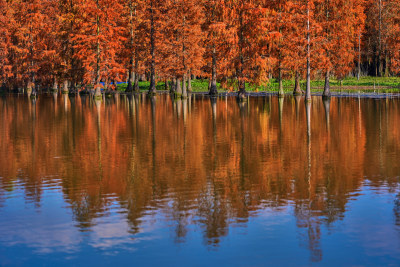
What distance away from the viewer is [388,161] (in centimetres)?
2123

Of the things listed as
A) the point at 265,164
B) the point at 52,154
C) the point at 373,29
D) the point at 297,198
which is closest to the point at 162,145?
the point at 52,154

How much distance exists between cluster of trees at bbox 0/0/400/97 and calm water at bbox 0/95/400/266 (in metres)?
35.1

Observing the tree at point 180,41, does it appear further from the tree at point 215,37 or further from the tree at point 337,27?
the tree at point 337,27

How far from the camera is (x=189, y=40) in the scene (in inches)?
3061

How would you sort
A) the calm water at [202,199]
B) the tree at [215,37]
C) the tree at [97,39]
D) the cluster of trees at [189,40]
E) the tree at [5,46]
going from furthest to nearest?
the tree at [5,46] → the tree at [97,39] → the cluster of trees at [189,40] → the tree at [215,37] → the calm water at [202,199]

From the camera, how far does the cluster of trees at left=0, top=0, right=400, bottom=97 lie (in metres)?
64.6

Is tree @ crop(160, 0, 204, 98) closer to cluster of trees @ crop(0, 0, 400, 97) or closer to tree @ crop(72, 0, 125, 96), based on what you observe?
cluster of trees @ crop(0, 0, 400, 97)

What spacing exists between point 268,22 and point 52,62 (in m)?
43.5

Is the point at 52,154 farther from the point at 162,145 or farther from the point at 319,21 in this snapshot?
the point at 319,21

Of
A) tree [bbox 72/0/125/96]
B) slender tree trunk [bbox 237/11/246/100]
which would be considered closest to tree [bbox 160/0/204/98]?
tree [bbox 72/0/125/96]

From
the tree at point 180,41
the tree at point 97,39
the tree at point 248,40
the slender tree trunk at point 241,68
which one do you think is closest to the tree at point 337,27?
the tree at point 248,40

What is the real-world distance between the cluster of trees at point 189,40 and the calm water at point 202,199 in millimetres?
35108

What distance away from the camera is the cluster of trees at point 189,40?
64.6 meters

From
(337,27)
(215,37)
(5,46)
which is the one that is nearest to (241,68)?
(215,37)
